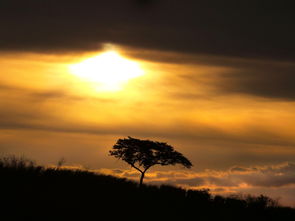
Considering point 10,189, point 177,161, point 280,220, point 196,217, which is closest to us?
point 10,189

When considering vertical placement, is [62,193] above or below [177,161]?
below

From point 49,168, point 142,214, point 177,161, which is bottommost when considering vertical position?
point 142,214

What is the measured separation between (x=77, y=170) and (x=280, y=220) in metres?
16.2

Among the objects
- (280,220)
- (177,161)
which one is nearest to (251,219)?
(280,220)

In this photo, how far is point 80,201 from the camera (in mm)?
25047

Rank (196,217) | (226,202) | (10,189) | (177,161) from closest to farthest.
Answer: (10,189), (196,217), (226,202), (177,161)

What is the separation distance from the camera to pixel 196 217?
3005 cm

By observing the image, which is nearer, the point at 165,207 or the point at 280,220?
the point at 165,207

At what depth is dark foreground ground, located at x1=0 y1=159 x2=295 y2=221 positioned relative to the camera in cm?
2225

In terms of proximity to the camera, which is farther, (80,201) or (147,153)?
(147,153)

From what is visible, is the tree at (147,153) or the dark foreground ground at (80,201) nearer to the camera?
the dark foreground ground at (80,201)

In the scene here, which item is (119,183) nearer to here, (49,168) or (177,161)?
(49,168)

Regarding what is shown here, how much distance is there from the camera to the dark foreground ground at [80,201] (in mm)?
22250

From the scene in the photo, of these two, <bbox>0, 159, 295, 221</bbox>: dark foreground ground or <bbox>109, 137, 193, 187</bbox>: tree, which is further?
<bbox>109, 137, 193, 187</bbox>: tree
